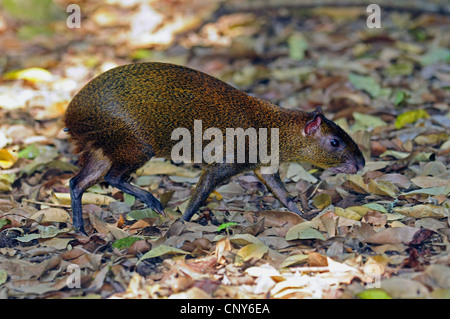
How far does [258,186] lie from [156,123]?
4.01ft

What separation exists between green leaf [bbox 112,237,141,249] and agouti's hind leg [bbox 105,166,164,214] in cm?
63

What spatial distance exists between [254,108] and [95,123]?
1.24m

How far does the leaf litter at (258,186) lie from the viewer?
Answer: 3543mm

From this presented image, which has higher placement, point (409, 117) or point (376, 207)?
point (409, 117)

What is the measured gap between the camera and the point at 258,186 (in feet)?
17.0

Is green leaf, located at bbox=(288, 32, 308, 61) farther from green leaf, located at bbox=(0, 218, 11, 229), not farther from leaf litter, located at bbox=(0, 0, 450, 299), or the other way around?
green leaf, located at bbox=(0, 218, 11, 229)

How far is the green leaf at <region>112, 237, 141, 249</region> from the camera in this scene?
3.99m

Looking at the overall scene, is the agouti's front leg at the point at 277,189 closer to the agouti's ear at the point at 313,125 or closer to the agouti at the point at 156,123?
the agouti at the point at 156,123

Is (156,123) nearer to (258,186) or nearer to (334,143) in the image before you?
(258,186)

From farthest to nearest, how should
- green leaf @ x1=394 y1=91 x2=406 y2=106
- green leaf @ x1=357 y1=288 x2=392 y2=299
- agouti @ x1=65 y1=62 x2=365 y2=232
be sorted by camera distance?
green leaf @ x1=394 y1=91 x2=406 y2=106 < agouti @ x1=65 y1=62 x2=365 y2=232 < green leaf @ x1=357 y1=288 x2=392 y2=299

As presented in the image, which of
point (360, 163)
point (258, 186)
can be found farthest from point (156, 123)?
point (360, 163)

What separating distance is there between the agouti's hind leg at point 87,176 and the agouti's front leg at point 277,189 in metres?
1.23

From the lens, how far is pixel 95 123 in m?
4.34

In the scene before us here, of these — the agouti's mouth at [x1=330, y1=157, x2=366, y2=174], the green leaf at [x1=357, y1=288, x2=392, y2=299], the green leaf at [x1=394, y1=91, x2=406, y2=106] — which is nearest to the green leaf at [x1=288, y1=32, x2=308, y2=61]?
the green leaf at [x1=394, y1=91, x2=406, y2=106]
